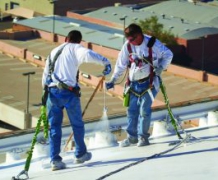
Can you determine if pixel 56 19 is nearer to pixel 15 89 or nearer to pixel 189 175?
pixel 15 89

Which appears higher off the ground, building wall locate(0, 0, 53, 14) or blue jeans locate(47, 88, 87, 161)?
blue jeans locate(47, 88, 87, 161)

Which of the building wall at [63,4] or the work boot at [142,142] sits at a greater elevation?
the work boot at [142,142]

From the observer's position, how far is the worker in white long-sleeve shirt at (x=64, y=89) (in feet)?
21.0

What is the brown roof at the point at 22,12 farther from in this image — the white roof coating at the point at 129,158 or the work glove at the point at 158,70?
the work glove at the point at 158,70

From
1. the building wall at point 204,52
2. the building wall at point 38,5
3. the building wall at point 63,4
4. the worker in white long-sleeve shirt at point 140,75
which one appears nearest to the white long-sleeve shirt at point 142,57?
the worker in white long-sleeve shirt at point 140,75

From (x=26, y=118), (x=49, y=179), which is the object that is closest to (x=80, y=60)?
(x=49, y=179)

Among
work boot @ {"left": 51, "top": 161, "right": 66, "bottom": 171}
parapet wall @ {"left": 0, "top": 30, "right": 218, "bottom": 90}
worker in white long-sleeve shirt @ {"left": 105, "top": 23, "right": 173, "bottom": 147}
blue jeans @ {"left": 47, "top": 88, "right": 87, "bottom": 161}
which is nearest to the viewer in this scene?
work boot @ {"left": 51, "top": 161, "right": 66, "bottom": 171}

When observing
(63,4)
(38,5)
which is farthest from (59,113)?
(38,5)

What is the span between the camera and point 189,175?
5809mm

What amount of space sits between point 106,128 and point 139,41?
832mm

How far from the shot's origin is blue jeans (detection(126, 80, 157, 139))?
707cm

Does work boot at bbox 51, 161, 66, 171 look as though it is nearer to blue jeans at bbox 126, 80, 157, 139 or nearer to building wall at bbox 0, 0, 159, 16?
blue jeans at bbox 126, 80, 157, 139

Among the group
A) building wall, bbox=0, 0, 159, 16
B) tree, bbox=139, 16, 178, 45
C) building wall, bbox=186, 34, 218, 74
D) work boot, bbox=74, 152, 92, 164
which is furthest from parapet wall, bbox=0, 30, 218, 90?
work boot, bbox=74, 152, 92, 164

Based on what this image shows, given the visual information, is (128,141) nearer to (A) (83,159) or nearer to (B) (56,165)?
(A) (83,159)
